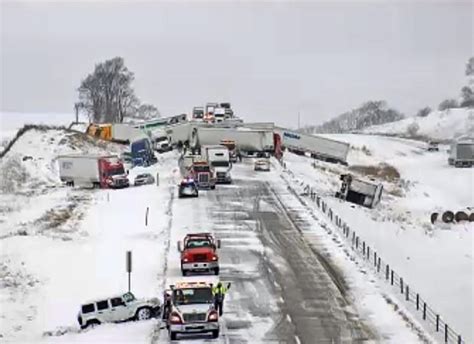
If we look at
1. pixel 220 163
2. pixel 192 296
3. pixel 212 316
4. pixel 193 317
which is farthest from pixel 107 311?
pixel 220 163

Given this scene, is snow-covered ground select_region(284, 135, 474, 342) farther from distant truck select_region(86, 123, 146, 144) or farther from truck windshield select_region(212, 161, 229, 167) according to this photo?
distant truck select_region(86, 123, 146, 144)

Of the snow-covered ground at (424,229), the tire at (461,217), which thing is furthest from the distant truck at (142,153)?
the tire at (461,217)

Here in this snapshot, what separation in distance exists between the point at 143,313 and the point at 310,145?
189 feet

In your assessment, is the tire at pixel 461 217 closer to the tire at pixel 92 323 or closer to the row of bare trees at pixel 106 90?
the tire at pixel 92 323

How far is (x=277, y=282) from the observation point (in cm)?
3809

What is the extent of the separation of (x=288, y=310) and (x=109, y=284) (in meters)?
8.88

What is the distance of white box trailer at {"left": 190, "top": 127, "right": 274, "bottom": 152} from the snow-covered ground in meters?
3.46

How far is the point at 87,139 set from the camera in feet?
308

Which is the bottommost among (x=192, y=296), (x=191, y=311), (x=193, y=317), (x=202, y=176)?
(x=193, y=317)

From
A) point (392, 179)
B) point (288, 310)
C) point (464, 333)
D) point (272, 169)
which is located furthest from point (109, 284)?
point (392, 179)

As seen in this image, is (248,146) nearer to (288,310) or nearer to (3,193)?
(3,193)

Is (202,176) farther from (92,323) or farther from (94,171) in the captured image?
(92,323)

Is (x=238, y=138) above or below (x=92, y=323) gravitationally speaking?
above

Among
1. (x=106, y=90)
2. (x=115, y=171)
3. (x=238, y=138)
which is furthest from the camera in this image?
(x=106, y=90)
